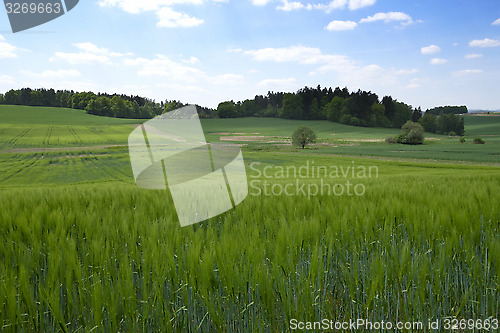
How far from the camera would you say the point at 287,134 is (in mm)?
70812

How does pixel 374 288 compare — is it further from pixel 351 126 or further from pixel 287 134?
pixel 351 126

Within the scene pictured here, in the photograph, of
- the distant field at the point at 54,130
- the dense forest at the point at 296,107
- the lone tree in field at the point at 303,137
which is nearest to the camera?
the distant field at the point at 54,130

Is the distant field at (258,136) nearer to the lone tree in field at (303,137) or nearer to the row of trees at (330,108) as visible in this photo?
the lone tree in field at (303,137)

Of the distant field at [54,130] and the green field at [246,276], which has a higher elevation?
the distant field at [54,130]

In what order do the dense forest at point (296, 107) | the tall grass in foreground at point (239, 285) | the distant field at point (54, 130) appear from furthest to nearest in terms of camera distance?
the dense forest at point (296, 107), the distant field at point (54, 130), the tall grass in foreground at point (239, 285)

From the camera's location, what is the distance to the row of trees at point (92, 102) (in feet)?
302

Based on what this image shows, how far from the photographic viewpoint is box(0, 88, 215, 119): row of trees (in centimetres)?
9194

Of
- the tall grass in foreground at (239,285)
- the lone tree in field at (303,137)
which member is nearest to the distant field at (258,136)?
the lone tree in field at (303,137)

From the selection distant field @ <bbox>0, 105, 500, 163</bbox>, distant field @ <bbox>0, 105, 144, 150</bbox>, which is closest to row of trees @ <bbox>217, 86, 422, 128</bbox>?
distant field @ <bbox>0, 105, 500, 163</bbox>

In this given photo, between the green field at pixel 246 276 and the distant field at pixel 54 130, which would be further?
the distant field at pixel 54 130

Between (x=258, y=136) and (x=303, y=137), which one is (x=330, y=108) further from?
(x=303, y=137)

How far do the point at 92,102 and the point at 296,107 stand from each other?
68117 millimetres

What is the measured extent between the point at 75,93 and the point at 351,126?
10142 centimetres

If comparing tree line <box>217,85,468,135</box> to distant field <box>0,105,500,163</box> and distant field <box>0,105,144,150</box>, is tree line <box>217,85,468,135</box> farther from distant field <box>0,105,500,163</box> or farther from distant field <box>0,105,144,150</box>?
distant field <box>0,105,144,150</box>
